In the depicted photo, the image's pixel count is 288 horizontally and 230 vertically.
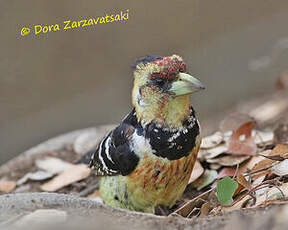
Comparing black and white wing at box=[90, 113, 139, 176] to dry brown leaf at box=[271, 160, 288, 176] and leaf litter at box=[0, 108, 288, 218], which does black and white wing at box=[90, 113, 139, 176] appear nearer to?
leaf litter at box=[0, 108, 288, 218]

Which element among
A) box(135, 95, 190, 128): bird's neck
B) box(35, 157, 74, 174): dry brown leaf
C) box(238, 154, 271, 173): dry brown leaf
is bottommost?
box(238, 154, 271, 173): dry brown leaf

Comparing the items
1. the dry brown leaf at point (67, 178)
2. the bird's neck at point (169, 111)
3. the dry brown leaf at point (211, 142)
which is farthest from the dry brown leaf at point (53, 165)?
the bird's neck at point (169, 111)

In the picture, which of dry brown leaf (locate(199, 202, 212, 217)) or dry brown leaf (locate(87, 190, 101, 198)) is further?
dry brown leaf (locate(87, 190, 101, 198))

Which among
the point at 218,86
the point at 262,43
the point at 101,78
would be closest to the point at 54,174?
the point at 101,78

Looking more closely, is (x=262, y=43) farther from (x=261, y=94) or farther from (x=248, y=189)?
(x=248, y=189)

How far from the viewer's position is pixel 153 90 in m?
2.04

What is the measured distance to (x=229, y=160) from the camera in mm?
2533

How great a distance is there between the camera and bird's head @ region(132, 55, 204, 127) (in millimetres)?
1988

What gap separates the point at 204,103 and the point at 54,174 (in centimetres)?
209

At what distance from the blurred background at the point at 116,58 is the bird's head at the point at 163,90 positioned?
4.34 feet

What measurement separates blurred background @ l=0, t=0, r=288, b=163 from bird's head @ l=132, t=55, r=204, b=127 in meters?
1.32

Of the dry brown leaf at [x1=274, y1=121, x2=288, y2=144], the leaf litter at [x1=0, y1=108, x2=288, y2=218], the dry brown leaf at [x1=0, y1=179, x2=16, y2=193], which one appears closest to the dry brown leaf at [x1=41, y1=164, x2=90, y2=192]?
the leaf litter at [x1=0, y1=108, x2=288, y2=218]

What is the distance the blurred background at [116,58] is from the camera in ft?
A: 11.9

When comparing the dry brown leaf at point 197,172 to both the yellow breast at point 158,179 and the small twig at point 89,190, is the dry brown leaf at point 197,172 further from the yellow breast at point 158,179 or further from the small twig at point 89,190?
the small twig at point 89,190
